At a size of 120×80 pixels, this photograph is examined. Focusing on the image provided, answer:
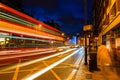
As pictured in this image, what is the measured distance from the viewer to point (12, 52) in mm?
14727

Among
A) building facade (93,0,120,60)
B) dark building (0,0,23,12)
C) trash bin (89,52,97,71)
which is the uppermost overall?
dark building (0,0,23,12)

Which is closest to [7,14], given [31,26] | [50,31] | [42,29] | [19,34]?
[19,34]

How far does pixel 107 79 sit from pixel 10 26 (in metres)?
7.93

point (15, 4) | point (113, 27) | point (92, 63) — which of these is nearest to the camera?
point (92, 63)

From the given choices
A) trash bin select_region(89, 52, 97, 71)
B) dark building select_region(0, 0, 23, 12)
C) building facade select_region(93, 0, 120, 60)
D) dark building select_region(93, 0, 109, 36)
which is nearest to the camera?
trash bin select_region(89, 52, 97, 71)

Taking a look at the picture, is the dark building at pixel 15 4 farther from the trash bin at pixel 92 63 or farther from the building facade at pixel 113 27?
the trash bin at pixel 92 63

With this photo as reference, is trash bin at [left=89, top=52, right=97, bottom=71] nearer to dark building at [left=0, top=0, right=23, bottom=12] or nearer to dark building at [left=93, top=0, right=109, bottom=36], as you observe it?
dark building at [left=93, top=0, right=109, bottom=36]

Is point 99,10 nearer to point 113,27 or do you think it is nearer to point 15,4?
point 15,4

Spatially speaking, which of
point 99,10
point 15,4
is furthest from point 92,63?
point 15,4

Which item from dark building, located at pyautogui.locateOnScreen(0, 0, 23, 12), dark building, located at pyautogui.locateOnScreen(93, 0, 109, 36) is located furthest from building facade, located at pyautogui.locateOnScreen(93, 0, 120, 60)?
dark building, located at pyautogui.locateOnScreen(0, 0, 23, 12)

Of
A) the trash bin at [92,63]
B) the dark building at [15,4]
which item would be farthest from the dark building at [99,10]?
the dark building at [15,4]

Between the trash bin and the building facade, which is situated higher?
the building facade

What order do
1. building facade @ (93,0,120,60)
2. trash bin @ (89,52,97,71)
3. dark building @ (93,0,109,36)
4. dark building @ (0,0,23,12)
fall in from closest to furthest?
1. trash bin @ (89,52,97,71)
2. building facade @ (93,0,120,60)
3. dark building @ (93,0,109,36)
4. dark building @ (0,0,23,12)

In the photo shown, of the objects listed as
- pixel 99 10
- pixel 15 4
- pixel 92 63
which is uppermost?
pixel 15 4
